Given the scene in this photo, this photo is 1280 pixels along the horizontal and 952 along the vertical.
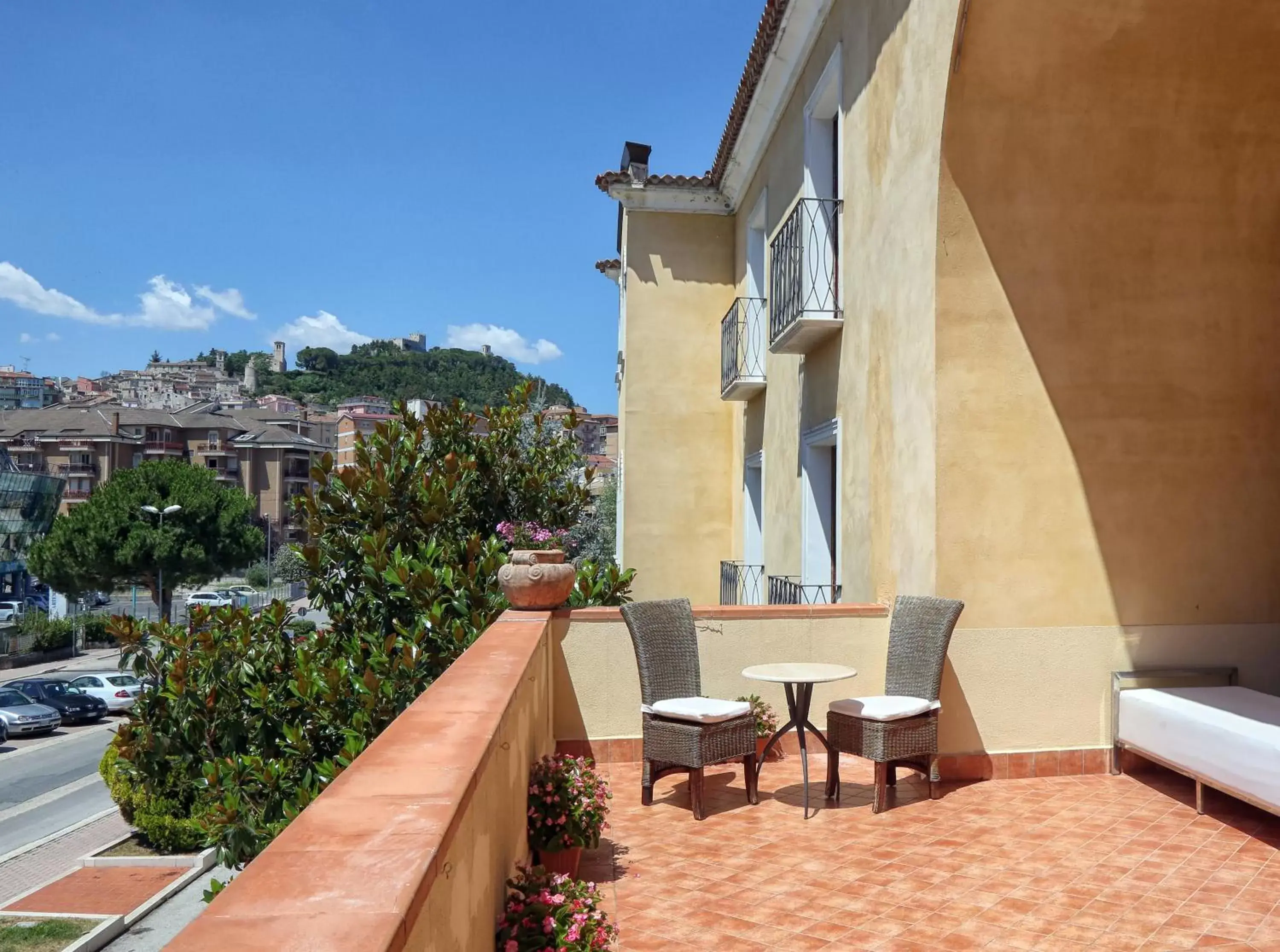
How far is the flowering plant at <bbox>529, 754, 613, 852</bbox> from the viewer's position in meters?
3.75

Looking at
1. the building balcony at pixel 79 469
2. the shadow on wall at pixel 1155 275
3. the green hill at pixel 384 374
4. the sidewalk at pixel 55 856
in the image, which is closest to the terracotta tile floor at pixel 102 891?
the sidewalk at pixel 55 856

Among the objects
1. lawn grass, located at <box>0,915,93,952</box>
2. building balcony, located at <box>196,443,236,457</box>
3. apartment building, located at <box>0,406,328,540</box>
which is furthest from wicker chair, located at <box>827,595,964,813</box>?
building balcony, located at <box>196,443,236,457</box>

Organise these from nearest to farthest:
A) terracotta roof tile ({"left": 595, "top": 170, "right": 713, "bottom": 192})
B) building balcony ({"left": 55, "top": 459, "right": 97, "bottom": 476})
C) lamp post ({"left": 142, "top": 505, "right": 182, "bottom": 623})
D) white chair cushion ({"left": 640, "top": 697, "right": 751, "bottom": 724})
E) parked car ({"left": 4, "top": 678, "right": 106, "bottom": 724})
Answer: white chair cushion ({"left": 640, "top": 697, "right": 751, "bottom": 724}) → terracotta roof tile ({"left": 595, "top": 170, "right": 713, "bottom": 192}) → parked car ({"left": 4, "top": 678, "right": 106, "bottom": 724}) → lamp post ({"left": 142, "top": 505, "right": 182, "bottom": 623}) → building balcony ({"left": 55, "top": 459, "right": 97, "bottom": 476})

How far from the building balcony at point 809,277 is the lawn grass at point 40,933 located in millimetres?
12839

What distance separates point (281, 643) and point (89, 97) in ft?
117

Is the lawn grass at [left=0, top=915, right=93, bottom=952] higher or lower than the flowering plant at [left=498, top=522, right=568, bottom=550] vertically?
lower

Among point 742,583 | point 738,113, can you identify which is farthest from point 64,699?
point 738,113

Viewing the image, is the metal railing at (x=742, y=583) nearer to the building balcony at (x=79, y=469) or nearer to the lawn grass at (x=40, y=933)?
the lawn grass at (x=40, y=933)

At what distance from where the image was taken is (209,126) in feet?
112

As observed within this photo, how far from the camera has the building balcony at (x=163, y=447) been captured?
263 feet

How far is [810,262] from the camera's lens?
808cm

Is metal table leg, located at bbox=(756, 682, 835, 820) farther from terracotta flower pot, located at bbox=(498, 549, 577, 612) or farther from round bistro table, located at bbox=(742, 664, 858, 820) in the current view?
terracotta flower pot, located at bbox=(498, 549, 577, 612)

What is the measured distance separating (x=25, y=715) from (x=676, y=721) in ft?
99.8

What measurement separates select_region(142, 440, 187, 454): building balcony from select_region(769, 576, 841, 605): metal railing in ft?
274
